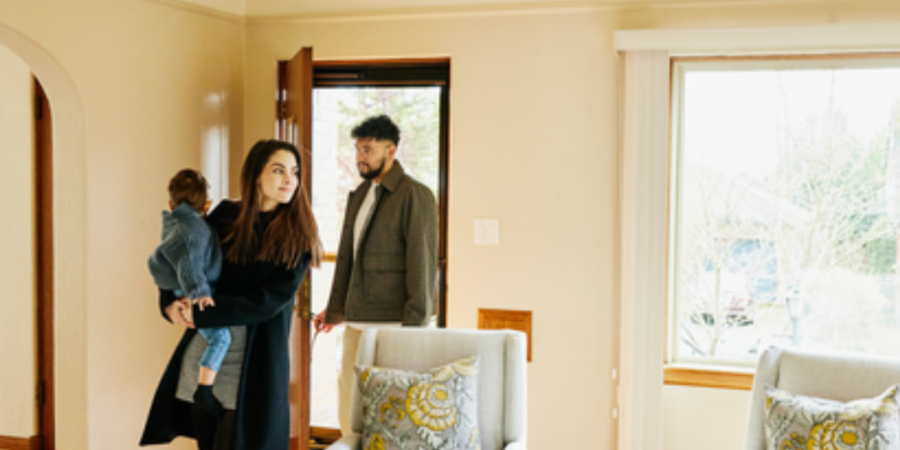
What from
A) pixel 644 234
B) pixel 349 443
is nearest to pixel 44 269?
pixel 349 443

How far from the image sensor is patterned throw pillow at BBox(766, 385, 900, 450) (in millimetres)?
1904

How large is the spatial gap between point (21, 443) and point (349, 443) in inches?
86.6

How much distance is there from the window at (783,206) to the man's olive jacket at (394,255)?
3.81 ft

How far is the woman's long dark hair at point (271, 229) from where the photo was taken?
7.34 feet

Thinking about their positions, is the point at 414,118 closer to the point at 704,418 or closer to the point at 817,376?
the point at 704,418

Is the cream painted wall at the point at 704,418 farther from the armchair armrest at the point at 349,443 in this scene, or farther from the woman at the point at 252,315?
the woman at the point at 252,315

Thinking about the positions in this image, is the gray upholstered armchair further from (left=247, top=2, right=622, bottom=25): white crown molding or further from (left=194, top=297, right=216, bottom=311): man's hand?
(left=247, top=2, right=622, bottom=25): white crown molding

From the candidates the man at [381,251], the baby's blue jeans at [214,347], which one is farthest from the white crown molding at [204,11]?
the baby's blue jeans at [214,347]

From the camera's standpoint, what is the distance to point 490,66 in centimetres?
309

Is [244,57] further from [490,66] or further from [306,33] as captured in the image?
[490,66]

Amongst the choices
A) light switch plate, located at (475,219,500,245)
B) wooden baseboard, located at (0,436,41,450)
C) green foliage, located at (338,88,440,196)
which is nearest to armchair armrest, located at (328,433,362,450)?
light switch plate, located at (475,219,500,245)

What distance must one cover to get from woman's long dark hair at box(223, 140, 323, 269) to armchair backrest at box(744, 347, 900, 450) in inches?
58.6

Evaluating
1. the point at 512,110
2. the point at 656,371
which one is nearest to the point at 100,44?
the point at 512,110

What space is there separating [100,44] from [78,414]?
1497mm
